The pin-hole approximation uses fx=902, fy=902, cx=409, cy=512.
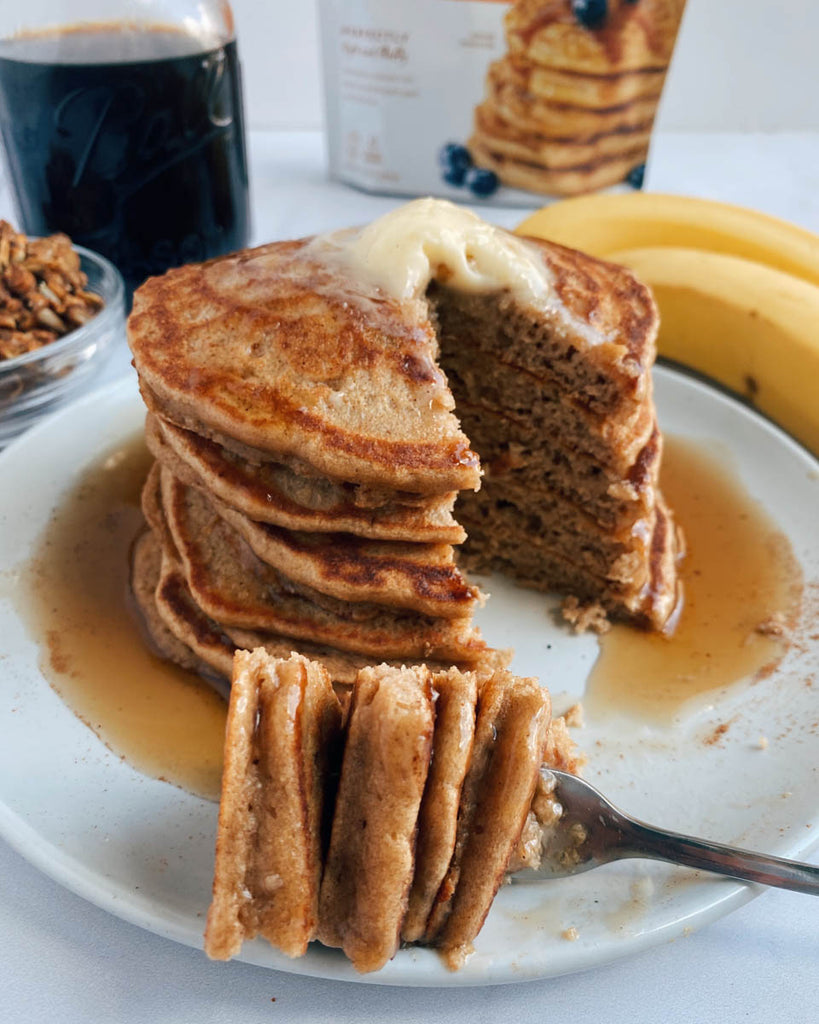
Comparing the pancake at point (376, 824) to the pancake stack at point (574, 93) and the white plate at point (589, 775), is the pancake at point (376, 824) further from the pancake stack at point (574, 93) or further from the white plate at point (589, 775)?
the pancake stack at point (574, 93)

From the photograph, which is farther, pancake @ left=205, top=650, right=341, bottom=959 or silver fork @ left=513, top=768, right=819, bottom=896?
silver fork @ left=513, top=768, right=819, bottom=896

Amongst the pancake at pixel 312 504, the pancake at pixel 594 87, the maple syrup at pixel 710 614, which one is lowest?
the maple syrup at pixel 710 614

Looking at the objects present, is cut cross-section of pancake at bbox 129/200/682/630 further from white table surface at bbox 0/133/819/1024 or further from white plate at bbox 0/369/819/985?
white table surface at bbox 0/133/819/1024

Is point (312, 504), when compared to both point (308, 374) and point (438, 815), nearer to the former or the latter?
point (308, 374)

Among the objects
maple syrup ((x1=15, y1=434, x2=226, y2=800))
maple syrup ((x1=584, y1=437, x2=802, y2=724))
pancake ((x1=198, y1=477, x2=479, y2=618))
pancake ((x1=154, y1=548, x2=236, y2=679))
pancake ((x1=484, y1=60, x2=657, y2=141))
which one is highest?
pancake ((x1=484, y1=60, x2=657, y2=141))

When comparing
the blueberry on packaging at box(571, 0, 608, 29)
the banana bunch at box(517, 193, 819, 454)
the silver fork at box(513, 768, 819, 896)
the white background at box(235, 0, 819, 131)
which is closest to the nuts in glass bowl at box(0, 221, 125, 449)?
the banana bunch at box(517, 193, 819, 454)

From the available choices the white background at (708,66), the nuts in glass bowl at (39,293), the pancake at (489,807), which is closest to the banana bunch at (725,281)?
the nuts in glass bowl at (39,293)
